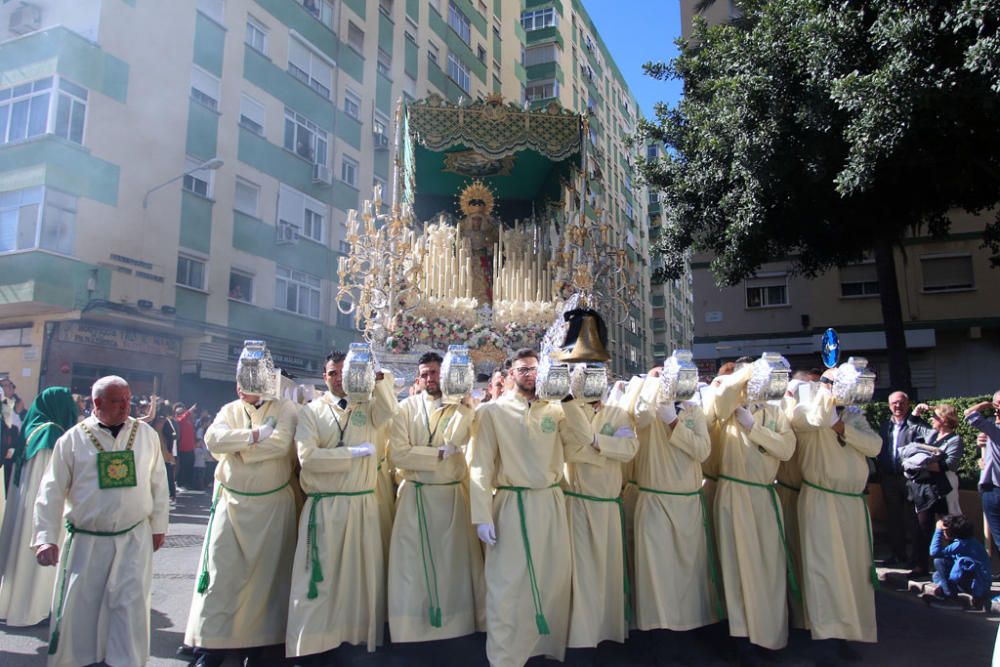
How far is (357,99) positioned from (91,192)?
1011 cm

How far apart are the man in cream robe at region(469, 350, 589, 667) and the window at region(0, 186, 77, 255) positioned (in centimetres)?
1267

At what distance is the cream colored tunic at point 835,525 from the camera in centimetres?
477

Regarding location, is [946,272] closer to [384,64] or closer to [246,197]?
[246,197]

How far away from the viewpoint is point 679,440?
4.79 m

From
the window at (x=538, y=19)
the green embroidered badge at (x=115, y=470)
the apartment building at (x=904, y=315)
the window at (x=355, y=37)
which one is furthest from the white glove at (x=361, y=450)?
the window at (x=538, y=19)

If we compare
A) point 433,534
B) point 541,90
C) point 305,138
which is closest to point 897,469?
point 433,534

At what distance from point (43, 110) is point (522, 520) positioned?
14.0 meters

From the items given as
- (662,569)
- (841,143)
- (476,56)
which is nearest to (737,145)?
(841,143)

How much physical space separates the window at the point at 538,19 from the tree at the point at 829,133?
921 inches

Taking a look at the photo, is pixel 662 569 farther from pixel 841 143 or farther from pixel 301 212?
pixel 301 212

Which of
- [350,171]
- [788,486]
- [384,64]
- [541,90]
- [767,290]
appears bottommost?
[788,486]

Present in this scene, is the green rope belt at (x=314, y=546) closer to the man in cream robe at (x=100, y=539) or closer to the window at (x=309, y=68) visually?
the man in cream robe at (x=100, y=539)

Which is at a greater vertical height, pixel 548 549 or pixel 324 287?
pixel 324 287

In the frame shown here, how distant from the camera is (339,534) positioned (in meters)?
4.49
